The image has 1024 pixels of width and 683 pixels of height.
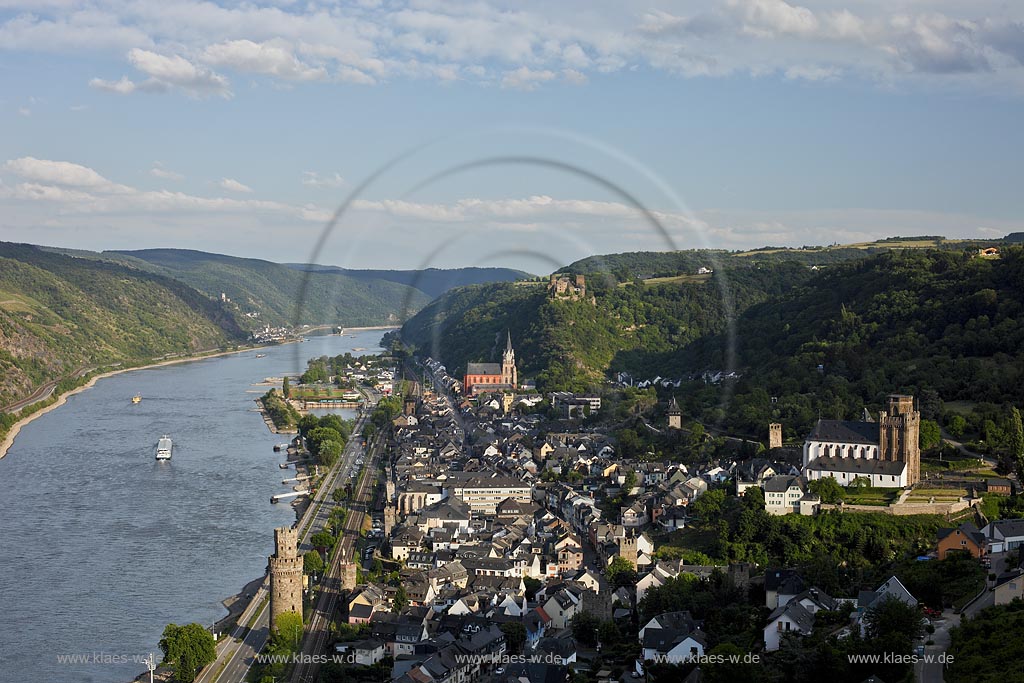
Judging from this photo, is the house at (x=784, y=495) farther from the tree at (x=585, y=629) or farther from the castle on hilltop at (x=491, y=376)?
the castle on hilltop at (x=491, y=376)

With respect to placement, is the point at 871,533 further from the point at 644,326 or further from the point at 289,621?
the point at 644,326

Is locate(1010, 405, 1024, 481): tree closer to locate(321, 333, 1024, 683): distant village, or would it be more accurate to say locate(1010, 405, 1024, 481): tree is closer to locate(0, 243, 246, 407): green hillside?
locate(321, 333, 1024, 683): distant village

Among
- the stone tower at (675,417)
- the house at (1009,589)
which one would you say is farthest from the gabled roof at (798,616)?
the stone tower at (675,417)

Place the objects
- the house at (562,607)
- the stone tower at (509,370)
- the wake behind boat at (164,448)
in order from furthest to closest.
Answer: the stone tower at (509,370) → the wake behind boat at (164,448) → the house at (562,607)

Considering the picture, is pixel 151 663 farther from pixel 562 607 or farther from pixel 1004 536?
pixel 1004 536

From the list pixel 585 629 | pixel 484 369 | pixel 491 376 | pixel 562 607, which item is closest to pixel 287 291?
pixel 484 369

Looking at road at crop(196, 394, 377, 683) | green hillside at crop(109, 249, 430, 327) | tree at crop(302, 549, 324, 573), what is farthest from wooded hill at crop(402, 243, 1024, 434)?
green hillside at crop(109, 249, 430, 327)
